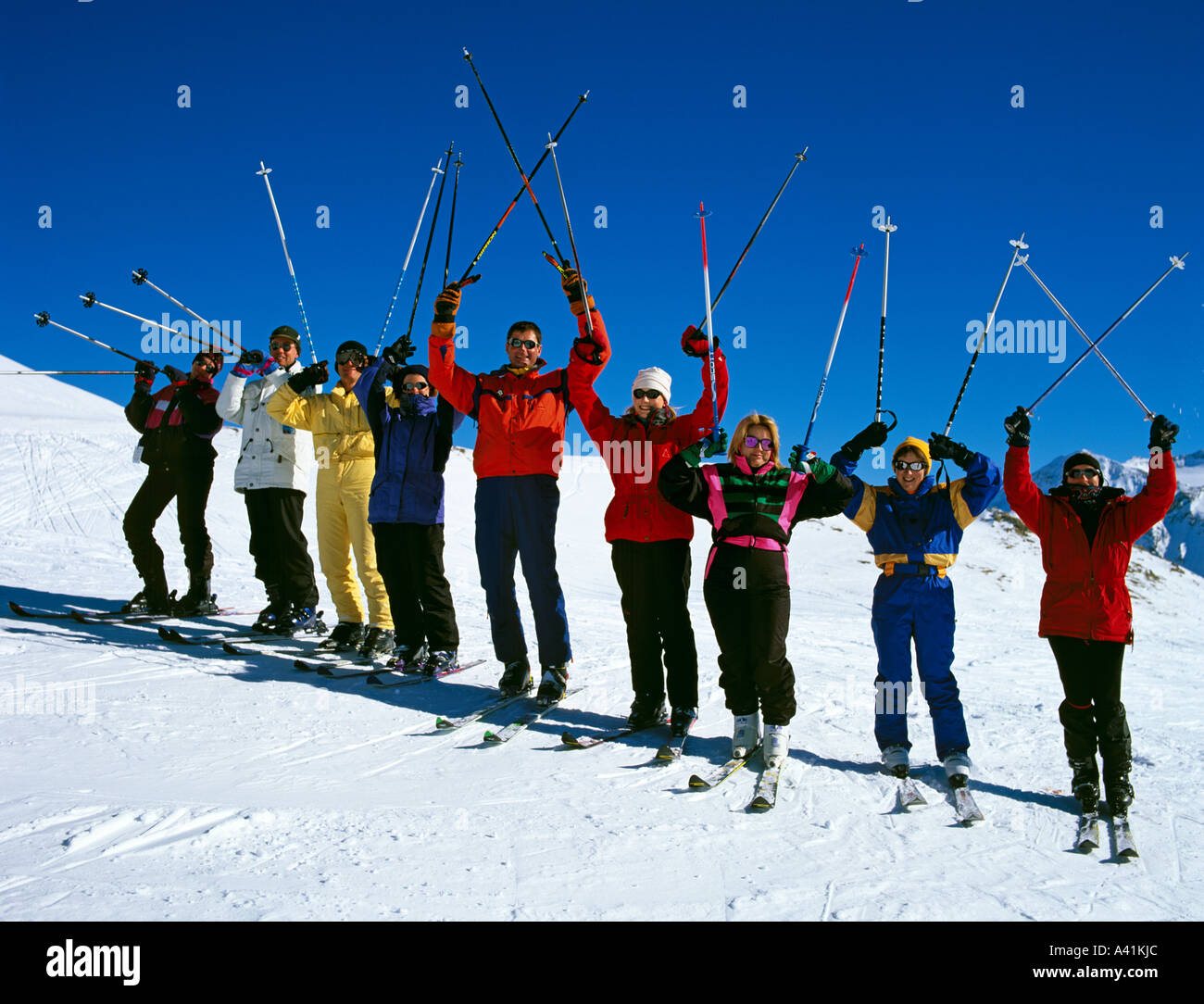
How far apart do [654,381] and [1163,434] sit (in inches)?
103

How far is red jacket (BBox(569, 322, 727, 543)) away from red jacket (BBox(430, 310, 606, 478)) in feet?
0.64

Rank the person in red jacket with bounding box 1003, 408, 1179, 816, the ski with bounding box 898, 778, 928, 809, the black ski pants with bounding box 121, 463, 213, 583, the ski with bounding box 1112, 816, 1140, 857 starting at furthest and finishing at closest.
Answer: the black ski pants with bounding box 121, 463, 213, 583, the person in red jacket with bounding box 1003, 408, 1179, 816, the ski with bounding box 898, 778, 928, 809, the ski with bounding box 1112, 816, 1140, 857

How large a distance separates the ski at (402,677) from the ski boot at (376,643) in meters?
0.36

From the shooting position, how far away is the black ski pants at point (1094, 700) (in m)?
4.06

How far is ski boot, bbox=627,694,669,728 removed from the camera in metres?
4.84

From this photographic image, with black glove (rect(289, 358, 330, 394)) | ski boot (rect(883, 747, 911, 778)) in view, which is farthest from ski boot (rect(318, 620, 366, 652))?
ski boot (rect(883, 747, 911, 778))

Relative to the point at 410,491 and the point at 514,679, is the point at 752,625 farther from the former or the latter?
the point at 410,491

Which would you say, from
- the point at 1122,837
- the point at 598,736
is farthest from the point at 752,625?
the point at 1122,837

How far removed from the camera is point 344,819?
3.44m

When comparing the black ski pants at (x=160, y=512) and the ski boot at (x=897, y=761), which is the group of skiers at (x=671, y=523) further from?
the black ski pants at (x=160, y=512)

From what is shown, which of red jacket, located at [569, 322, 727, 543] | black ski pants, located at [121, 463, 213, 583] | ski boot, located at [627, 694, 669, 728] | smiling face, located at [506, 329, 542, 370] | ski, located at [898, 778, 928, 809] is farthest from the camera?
black ski pants, located at [121, 463, 213, 583]

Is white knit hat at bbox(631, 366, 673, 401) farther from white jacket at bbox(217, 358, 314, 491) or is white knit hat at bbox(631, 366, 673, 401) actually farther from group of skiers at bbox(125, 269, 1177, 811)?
white jacket at bbox(217, 358, 314, 491)

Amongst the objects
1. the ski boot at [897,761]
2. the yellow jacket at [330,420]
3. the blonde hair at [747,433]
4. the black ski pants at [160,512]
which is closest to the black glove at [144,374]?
the black ski pants at [160,512]
